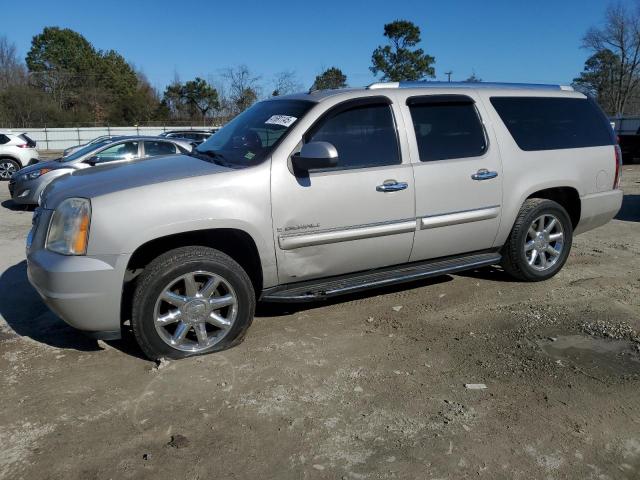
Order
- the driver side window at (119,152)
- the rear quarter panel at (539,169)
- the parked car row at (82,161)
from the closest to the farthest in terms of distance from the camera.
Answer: the rear quarter panel at (539,169)
the parked car row at (82,161)
the driver side window at (119,152)

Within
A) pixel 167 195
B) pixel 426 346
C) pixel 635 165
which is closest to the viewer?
pixel 167 195

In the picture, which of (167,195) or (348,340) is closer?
(167,195)

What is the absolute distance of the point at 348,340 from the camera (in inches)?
159

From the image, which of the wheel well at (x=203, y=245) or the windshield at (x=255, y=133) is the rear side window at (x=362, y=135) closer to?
the windshield at (x=255, y=133)

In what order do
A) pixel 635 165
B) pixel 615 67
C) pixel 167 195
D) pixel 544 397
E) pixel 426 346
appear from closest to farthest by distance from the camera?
pixel 544 397 → pixel 167 195 → pixel 426 346 → pixel 635 165 → pixel 615 67

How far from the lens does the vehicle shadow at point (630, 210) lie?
8617 millimetres

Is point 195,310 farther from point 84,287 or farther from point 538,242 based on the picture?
point 538,242

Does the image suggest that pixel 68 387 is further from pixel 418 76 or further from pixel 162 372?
pixel 418 76

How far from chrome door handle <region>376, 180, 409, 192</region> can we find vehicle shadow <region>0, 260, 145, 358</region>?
7.02 feet

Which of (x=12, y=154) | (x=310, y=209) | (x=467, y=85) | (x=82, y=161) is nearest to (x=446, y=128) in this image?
(x=467, y=85)

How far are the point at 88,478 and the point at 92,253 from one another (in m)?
1.37

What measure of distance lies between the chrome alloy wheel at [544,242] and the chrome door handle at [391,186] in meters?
1.57

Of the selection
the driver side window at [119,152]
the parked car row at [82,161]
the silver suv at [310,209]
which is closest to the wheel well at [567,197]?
the silver suv at [310,209]

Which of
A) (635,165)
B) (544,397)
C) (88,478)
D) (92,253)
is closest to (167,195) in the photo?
(92,253)
